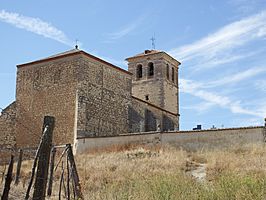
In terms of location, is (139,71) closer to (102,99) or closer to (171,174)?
(102,99)

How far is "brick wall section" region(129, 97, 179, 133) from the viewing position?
29.1 metres

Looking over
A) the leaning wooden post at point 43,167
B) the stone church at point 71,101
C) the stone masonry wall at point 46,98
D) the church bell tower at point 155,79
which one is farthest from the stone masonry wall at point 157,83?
the leaning wooden post at point 43,167

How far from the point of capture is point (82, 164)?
17938 mm

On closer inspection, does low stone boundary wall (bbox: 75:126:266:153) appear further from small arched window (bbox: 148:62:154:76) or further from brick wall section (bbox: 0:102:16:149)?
small arched window (bbox: 148:62:154:76)

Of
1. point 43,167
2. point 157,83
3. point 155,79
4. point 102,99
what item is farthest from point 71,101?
point 43,167

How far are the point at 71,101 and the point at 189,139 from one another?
26.2 ft

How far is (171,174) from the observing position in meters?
9.00

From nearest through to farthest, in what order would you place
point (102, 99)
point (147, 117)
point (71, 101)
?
point (71, 101)
point (102, 99)
point (147, 117)

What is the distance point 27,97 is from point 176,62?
56.8ft

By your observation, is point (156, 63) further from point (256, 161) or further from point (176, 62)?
point (256, 161)

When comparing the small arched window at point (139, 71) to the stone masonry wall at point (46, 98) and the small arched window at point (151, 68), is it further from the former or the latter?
the stone masonry wall at point (46, 98)

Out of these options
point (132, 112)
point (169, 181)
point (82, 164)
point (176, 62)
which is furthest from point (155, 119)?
point (169, 181)

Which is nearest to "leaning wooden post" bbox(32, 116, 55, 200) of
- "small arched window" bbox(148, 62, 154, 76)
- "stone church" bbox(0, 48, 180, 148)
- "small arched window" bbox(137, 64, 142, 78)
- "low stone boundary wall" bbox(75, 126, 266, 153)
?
"low stone boundary wall" bbox(75, 126, 266, 153)

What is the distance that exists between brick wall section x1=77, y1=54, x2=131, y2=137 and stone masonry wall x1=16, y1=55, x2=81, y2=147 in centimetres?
63
